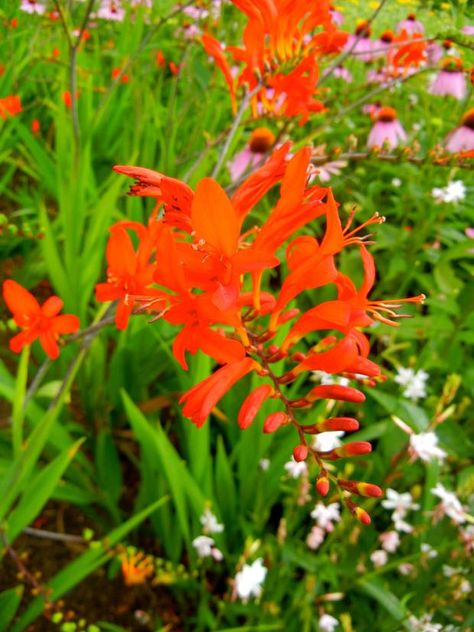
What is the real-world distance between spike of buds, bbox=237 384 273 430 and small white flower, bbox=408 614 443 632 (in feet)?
2.47

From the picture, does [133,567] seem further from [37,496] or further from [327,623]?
[327,623]

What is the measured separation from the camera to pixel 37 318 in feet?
3.21

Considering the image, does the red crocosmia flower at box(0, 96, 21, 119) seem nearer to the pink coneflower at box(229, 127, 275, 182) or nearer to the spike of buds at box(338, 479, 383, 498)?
the pink coneflower at box(229, 127, 275, 182)

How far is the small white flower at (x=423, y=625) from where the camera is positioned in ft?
3.43

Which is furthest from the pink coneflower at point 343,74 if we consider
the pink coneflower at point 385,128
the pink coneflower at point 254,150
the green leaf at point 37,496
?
the green leaf at point 37,496


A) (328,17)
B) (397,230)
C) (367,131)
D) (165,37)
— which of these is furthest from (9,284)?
(165,37)

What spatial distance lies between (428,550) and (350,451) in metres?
0.85

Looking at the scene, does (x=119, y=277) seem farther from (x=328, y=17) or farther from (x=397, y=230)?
(x=397, y=230)

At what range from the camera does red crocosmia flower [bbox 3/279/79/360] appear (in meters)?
0.95

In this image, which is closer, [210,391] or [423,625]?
[210,391]

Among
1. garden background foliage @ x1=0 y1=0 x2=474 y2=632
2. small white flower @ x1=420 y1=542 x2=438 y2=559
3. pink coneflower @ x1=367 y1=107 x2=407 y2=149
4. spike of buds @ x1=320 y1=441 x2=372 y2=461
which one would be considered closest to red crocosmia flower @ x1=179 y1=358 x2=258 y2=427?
spike of buds @ x1=320 y1=441 x2=372 y2=461

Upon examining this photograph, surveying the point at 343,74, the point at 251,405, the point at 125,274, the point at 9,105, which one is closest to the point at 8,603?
the point at 125,274

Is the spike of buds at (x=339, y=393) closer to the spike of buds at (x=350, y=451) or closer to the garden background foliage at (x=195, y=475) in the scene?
the spike of buds at (x=350, y=451)

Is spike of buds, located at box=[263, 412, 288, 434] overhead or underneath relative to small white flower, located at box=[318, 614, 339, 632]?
overhead
